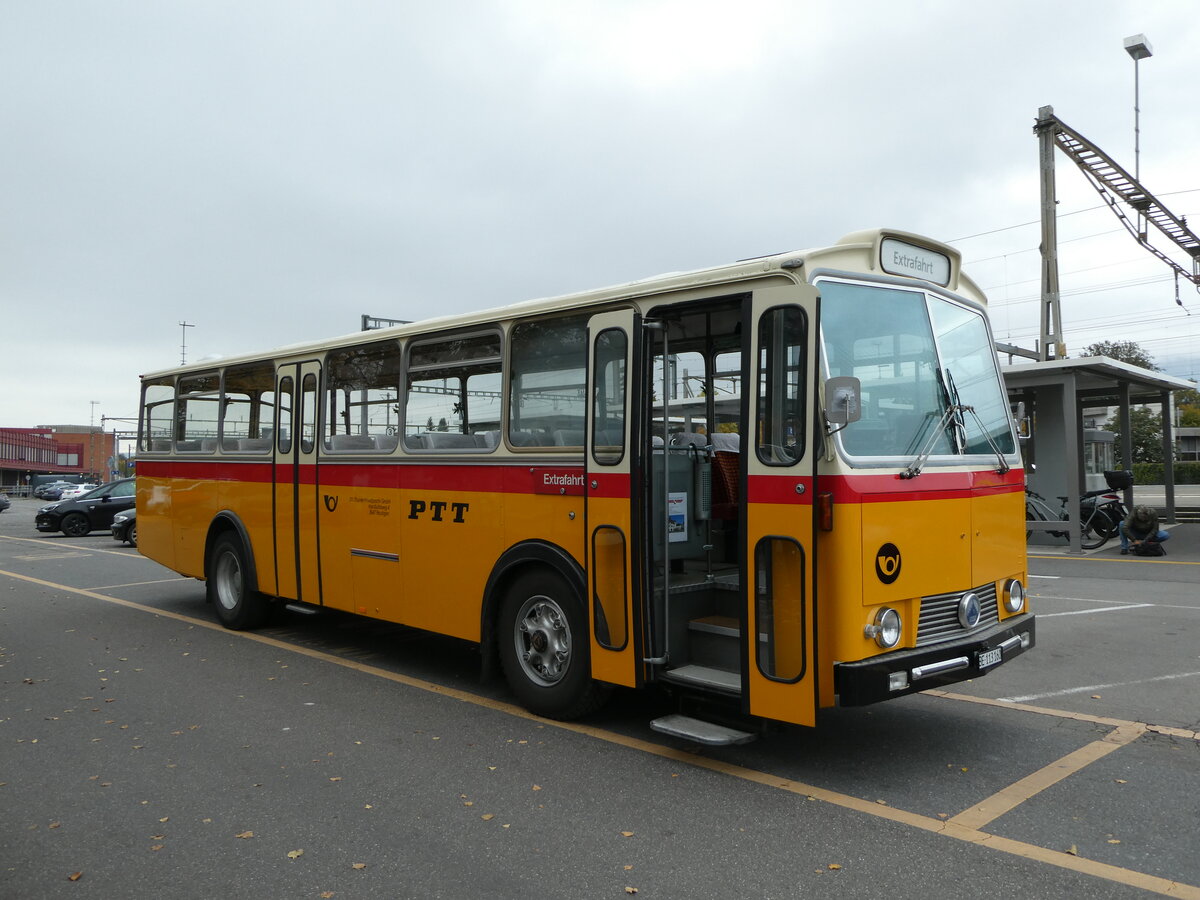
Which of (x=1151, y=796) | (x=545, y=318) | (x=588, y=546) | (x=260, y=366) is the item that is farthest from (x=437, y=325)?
(x=1151, y=796)

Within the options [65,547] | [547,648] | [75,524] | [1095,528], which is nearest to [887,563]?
[547,648]

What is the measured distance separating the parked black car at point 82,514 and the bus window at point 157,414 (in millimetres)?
15477

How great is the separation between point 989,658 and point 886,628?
810 mm

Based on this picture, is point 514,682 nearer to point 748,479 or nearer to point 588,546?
point 588,546

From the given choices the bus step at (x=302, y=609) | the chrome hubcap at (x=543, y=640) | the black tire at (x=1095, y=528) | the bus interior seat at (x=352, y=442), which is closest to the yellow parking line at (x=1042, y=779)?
the chrome hubcap at (x=543, y=640)

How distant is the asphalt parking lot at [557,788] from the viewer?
12.8 feet

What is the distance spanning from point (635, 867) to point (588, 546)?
2.15 meters

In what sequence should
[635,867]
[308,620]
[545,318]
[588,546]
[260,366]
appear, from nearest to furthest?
[635,867], [588,546], [545,318], [260,366], [308,620]

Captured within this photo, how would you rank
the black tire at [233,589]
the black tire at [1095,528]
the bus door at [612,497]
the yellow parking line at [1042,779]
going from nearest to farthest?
the yellow parking line at [1042,779]
the bus door at [612,497]
the black tire at [233,589]
the black tire at [1095,528]

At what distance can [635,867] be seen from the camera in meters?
3.95

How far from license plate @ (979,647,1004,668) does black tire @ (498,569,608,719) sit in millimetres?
2296

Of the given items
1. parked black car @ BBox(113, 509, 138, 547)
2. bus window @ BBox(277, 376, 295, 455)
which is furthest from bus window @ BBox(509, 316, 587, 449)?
parked black car @ BBox(113, 509, 138, 547)

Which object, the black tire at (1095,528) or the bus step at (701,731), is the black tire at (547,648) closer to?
the bus step at (701,731)

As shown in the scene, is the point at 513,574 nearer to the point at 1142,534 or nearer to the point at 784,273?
the point at 784,273
